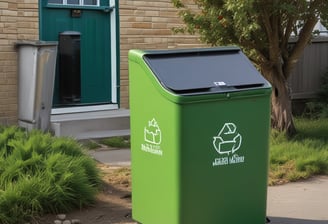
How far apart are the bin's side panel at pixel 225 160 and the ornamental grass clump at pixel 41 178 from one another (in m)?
1.56

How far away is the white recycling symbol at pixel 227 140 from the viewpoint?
5.17 m

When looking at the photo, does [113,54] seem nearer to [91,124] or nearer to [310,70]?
[91,124]

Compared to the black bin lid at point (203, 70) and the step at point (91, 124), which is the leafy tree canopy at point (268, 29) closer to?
the step at point (91, 124)

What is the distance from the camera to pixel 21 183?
6.01 metres

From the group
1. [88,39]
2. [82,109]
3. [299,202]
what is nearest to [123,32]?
[88,39]

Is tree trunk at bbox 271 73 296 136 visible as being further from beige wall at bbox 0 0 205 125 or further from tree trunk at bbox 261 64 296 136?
beige wall at bbox 0 0 205 125

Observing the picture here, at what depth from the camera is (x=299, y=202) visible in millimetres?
6965

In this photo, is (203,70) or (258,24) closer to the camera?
(203,70)

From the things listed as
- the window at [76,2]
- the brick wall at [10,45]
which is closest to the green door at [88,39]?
the window at [76,2]

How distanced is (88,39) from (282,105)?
325 cm

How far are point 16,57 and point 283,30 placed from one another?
391 cm

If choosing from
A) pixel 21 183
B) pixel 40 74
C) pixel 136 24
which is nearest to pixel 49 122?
pixel 40 74

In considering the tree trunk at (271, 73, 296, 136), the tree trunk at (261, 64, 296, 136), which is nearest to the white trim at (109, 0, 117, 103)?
the tree trunk at (261, 64, 296, 136)

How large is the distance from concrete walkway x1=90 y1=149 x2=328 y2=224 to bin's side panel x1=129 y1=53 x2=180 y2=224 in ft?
4.43
